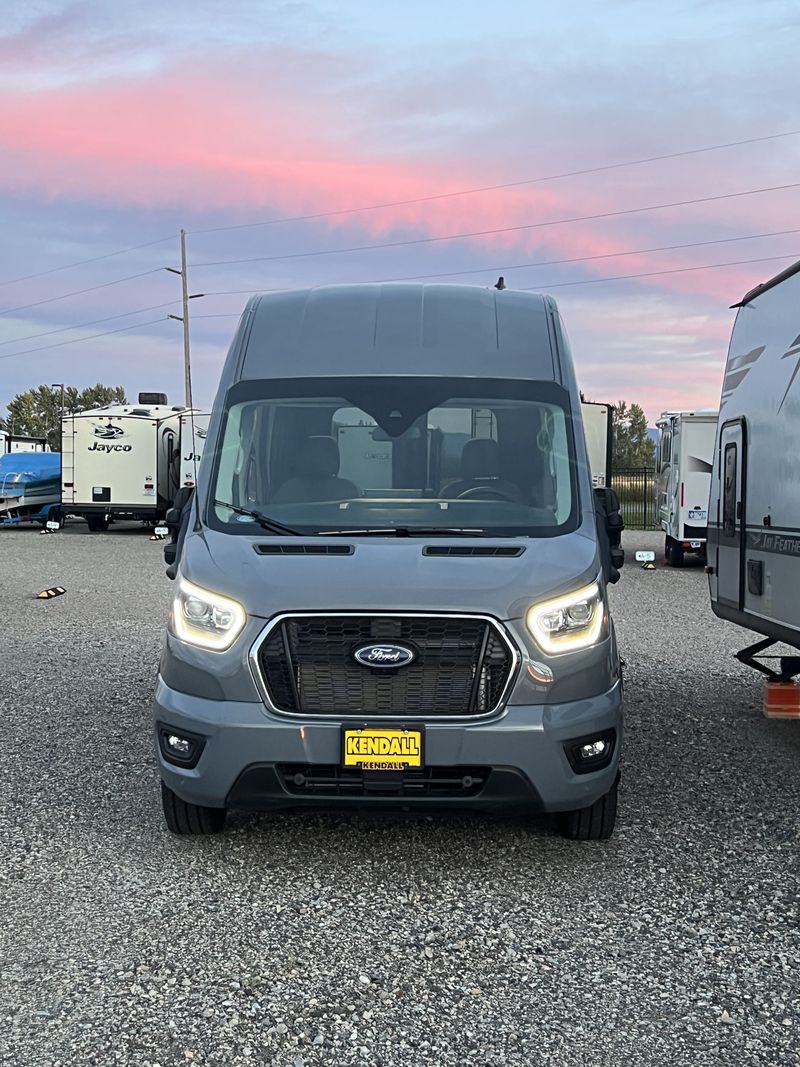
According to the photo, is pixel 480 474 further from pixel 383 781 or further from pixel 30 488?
pixel 30 488

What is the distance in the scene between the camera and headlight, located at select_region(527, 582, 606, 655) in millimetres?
4582

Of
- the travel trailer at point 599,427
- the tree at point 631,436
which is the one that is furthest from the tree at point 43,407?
the travel trailer at point 599,427

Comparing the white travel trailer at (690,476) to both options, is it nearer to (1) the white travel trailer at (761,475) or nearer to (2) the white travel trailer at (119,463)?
(1) the white travel trailer at (761,475)

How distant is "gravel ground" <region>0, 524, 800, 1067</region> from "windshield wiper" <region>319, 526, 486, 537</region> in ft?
4.81

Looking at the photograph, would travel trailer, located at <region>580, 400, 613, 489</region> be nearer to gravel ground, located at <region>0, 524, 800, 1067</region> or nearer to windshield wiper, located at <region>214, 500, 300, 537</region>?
gravel ground, located at <region>0, 524, 800, 1067</region>

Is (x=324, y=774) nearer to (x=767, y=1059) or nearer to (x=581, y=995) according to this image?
(x=581, y=995)

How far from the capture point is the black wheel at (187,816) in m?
4.99

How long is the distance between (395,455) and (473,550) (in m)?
0.86

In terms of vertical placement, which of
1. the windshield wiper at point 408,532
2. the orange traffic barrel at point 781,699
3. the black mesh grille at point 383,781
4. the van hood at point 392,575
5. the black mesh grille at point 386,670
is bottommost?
the orange traffic barrel at point 781,699

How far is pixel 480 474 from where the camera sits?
539 cm

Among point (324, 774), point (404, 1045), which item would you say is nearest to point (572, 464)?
point (324, 774)

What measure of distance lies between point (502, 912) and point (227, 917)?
1090mm

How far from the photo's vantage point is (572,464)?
534cm

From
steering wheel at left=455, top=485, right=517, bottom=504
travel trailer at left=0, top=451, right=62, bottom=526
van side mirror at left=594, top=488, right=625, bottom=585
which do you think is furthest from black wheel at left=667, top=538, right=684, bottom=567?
travel trailer at left=0, top=451, right=62, bottom=526
